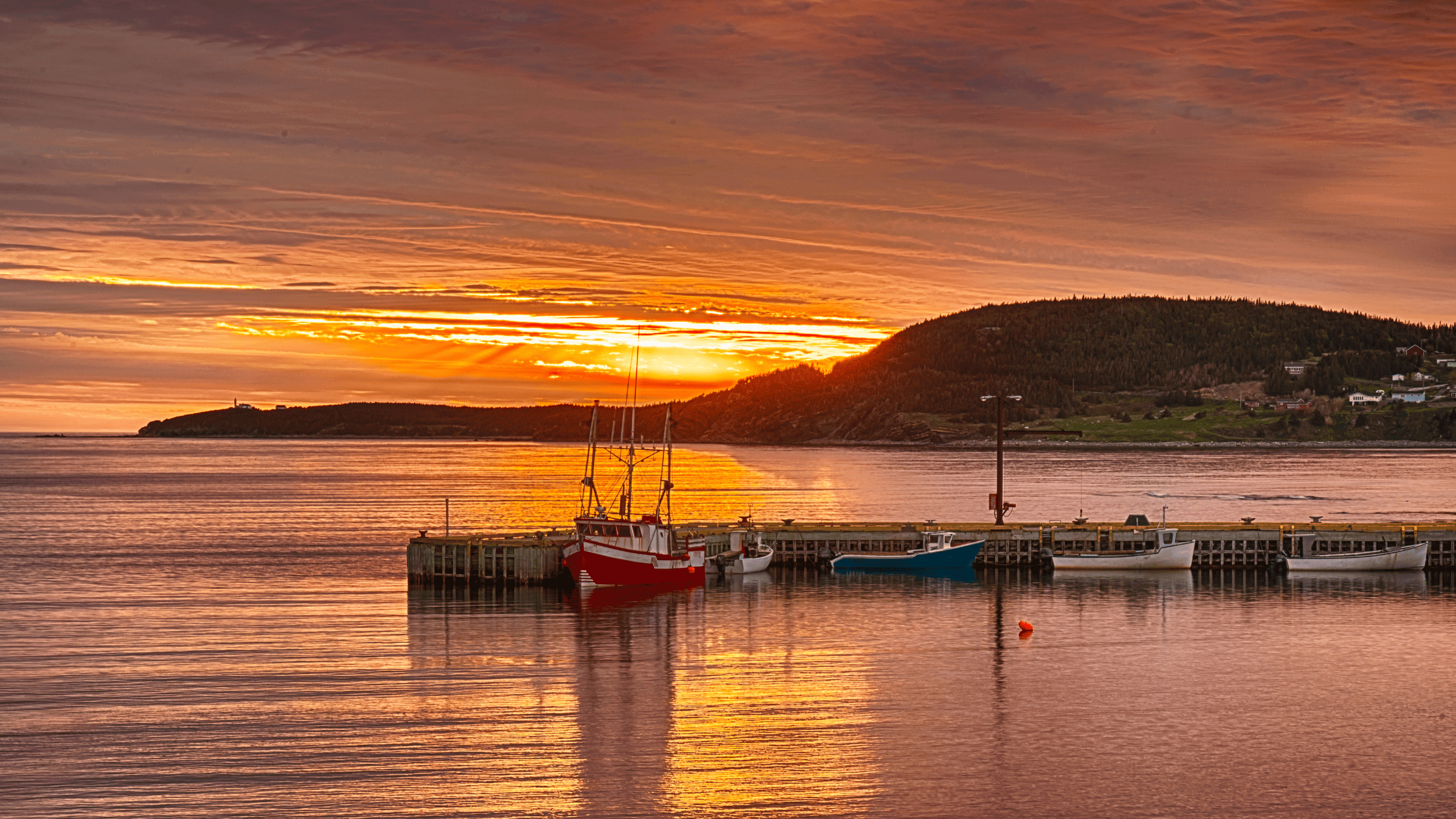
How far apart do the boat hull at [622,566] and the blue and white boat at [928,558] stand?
13.8 metres

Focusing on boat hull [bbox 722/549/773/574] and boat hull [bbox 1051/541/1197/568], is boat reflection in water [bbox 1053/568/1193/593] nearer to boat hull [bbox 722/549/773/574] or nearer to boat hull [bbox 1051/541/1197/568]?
boat hull [bbox 1051/541/1197/568]

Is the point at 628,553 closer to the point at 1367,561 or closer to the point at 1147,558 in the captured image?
the point at 1147,558

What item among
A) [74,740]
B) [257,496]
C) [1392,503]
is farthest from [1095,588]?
[257,496]

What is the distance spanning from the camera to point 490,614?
2598 inches

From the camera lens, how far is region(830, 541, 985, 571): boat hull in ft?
281

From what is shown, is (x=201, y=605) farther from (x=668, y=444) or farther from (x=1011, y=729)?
(x=1011, y=729)

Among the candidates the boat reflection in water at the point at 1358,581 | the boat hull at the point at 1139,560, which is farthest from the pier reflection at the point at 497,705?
the boat reflection in water at the point at 1358,581

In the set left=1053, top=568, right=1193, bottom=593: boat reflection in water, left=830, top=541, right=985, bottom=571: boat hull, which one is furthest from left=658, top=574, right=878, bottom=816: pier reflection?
left=1053, top=568, right=1193, bottom=593: boat reflection in water

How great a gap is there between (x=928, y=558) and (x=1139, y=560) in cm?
1452

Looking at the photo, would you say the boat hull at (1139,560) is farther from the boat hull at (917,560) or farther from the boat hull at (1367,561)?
the boat hull at (1367,561)

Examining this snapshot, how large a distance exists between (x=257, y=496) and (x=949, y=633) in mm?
161391

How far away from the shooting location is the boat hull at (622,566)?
7450 cm

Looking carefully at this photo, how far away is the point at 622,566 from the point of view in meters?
75.4

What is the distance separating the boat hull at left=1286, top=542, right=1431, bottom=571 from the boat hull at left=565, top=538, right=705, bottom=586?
41466 millimetres
